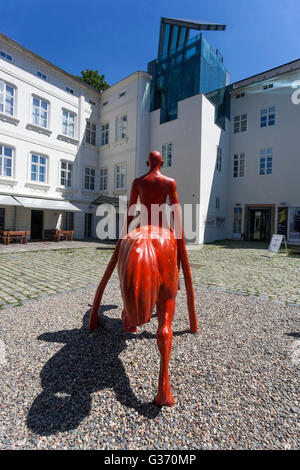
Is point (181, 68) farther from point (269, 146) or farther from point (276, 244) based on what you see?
point (276, 244)

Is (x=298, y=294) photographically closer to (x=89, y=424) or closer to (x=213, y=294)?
(x=213, y=294)

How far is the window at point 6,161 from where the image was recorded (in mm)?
16016

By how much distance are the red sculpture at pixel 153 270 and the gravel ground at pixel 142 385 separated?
0.98ft

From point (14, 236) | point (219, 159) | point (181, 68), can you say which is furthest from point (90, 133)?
point (219, 159)

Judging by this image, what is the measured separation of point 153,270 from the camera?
185 cm

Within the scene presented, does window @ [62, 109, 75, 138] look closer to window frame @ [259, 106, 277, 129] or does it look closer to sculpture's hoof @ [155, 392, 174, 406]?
window frame @ [259, 106, 277, 129]

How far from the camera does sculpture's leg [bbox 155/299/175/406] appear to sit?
214cm

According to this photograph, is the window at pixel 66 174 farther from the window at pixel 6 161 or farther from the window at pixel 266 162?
the window at pixel 266 162

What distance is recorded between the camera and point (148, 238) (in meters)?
2.16

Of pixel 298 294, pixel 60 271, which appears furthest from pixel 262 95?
pixel 60 271

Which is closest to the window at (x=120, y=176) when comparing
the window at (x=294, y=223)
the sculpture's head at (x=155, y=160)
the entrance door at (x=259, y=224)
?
the entrance door at (x=259, y=224)

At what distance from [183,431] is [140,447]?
0.36 m

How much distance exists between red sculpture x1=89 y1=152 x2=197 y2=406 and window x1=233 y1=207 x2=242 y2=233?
19.3m

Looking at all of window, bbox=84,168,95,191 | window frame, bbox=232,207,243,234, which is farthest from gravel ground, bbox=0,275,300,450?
window, bbox=84,168,95,191
